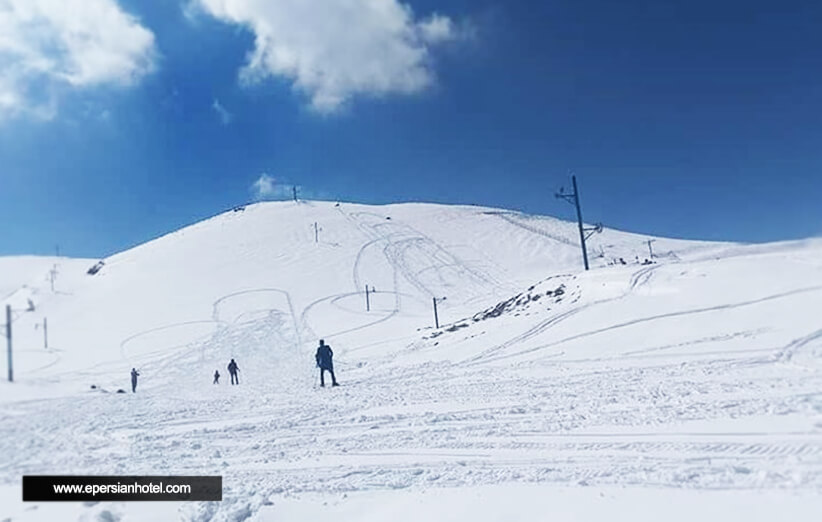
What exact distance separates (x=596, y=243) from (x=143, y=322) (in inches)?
2717

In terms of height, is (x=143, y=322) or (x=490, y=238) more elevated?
(x=490, y=238)

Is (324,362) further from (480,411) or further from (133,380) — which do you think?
(133,380)

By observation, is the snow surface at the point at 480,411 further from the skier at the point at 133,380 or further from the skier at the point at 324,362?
the skier at the point at 324,362

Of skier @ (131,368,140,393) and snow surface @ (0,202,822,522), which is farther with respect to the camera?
skier @ (131,368,140,393)

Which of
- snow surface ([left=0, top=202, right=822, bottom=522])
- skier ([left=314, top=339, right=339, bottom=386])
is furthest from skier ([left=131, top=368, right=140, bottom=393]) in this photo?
skier ([left=314, top=339, right=339, bottom=386])

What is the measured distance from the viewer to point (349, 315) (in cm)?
3712

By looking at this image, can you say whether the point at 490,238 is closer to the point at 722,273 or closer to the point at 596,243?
the point at 596,243

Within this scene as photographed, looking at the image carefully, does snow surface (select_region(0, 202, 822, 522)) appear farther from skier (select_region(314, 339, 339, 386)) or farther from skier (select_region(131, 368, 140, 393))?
skier (select_region(314, 339, 339, 386))

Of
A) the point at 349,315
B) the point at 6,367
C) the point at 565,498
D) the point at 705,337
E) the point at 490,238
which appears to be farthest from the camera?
the point at 490,238

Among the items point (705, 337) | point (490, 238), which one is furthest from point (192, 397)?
point (490, 238)

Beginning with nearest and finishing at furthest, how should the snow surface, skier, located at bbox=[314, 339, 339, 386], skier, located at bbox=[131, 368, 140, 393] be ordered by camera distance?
1. the snow surface
2. skier, located at bbox=[131, 368, 140, 393]
3. skier, located at bbox=[314, 339, 339, 386]

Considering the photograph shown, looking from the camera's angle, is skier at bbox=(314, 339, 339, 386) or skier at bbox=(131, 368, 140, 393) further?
skier at bbox=(314, 339, 339, 386)

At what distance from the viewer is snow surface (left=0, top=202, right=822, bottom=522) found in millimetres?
3242

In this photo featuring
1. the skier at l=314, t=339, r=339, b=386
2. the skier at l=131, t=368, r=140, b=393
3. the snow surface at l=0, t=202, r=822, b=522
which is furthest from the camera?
the skier at l=314, t=339, r=339, b=386
